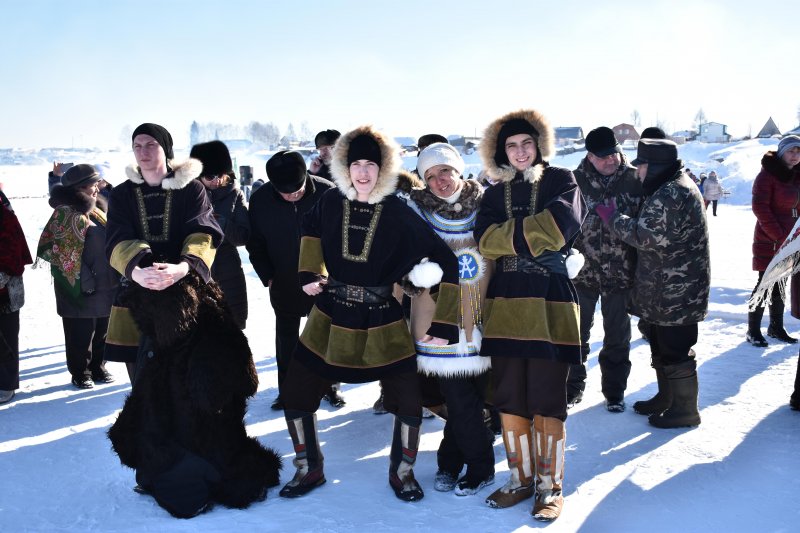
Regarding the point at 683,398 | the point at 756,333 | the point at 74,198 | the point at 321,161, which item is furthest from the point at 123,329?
the point at 756,333

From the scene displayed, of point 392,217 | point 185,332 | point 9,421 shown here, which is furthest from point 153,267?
point 9,421

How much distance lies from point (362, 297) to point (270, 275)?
1.52 meters

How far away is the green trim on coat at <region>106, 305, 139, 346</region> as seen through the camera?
3.36 meters

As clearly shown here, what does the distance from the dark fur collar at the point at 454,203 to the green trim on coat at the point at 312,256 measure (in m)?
0.59

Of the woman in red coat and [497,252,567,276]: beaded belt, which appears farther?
the woman in red coat

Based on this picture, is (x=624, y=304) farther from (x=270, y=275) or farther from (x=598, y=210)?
(x=270, y=275)

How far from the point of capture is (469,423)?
3301 millimetres

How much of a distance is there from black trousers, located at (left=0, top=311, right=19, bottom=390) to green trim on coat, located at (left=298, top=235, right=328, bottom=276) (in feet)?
9.72

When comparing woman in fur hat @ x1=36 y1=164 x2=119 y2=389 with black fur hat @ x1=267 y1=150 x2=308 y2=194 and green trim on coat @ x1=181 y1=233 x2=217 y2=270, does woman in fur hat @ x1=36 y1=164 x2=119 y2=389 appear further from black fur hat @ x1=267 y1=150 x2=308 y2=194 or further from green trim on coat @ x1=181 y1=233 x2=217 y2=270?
green trim on coat @ x1=181 y1=233 x2=217 y2=270

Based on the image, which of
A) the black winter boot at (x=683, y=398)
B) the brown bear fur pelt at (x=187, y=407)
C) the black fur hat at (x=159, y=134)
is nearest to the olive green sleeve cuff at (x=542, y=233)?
the brown bear fur pelt at (x=187, y=407)

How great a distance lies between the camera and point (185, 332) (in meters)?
3.08

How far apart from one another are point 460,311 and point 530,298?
15.1 inches

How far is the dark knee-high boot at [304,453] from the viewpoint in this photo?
10.9ft

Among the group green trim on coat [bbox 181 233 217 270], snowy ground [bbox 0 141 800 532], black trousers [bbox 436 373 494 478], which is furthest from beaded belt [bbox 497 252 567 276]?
green trim on coat [bbox 181 233 217 270]
